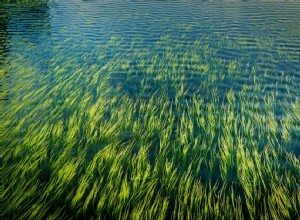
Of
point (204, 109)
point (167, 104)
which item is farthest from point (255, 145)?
point (167, 104)

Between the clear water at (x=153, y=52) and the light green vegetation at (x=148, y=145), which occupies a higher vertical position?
the light green vegetation at (x=148, y=145)

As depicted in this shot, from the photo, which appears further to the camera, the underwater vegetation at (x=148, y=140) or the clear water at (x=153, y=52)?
the clear water at (x=153, y=52)

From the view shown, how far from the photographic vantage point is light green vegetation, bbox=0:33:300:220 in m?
3.09

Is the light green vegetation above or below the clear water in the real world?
above

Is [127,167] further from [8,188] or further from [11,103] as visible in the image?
[11,103]

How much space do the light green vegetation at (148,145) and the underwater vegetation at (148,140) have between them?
21 millimetres

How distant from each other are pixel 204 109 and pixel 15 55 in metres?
7.20

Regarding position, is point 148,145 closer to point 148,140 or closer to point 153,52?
point 148,140

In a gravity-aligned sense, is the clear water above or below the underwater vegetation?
below

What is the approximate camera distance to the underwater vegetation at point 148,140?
10.2ft

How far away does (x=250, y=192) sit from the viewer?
10.9 feet

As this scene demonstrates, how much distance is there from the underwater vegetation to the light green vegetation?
0.02 meters

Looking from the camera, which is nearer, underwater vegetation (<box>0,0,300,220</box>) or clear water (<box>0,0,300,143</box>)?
underwater vegetation (<box>0,0,300,220</box>)

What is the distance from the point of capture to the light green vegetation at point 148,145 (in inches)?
121
